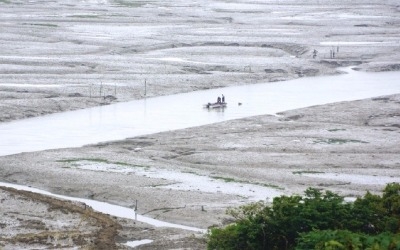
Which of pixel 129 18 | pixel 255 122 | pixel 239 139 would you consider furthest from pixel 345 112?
pixel 129 18

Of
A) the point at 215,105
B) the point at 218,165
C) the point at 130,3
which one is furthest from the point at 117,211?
the point at 130,3

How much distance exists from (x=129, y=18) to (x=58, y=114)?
44894 mm

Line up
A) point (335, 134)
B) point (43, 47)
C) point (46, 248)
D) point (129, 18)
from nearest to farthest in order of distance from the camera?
point (46, 248) → point (335, 134) → point (43, 47) → point (129, 18)

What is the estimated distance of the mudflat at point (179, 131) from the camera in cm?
2552

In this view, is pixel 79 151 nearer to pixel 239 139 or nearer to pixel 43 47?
pixel 239 139

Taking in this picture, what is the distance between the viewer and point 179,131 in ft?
124

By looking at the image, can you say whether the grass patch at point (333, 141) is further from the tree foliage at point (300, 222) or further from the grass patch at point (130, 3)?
the grass patch at point (130, 3)

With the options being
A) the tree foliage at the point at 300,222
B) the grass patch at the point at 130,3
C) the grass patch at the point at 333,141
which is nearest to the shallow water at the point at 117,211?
the tree foliage at the point at 300,222

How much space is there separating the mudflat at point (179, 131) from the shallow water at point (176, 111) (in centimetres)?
110

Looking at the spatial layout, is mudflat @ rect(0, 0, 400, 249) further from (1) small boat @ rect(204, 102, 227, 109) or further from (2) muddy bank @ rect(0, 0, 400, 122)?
(1) small boat @ rect(204, 102, 227, 109)

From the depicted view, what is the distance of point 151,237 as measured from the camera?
23.4 meters

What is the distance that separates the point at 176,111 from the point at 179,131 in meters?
5.48

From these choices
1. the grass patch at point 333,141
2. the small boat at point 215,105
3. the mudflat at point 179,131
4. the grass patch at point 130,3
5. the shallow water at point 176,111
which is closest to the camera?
the mudflat at point 179,131

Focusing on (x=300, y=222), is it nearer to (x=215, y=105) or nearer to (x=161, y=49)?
(x=215, y=105)
